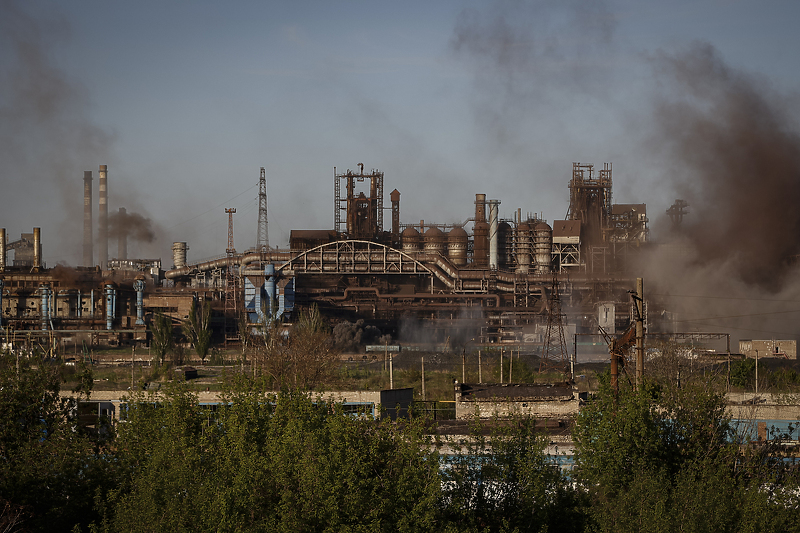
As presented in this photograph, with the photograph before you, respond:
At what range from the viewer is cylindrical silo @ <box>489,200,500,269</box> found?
68.1m

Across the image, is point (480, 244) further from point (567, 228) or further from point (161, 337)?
point (161, 337)

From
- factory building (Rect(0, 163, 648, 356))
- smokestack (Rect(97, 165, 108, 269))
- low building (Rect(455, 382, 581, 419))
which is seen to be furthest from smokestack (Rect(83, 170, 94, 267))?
low building (Rect(455, 382, 581, 419))

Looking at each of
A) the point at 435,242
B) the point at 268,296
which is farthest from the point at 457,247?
the point at 268,296

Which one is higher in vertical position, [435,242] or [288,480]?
[435,242]

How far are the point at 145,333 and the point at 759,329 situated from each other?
4020 centimetres

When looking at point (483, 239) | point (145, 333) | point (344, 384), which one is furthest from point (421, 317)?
point (344, 384)

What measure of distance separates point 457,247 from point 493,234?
317 centimetres

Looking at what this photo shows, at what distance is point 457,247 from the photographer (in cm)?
6975

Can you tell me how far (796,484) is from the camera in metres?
16.0

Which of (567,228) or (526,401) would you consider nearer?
(526,401)

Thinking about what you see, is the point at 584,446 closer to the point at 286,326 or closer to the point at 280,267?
the point at 286,326

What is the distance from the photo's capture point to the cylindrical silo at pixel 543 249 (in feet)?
222

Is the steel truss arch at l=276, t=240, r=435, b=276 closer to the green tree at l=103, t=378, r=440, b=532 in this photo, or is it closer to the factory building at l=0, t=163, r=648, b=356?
the factory building at l=0, t=163, r=648, b=356

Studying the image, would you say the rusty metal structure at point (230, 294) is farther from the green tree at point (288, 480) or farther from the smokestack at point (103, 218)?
the green tree at point (288, 480)
